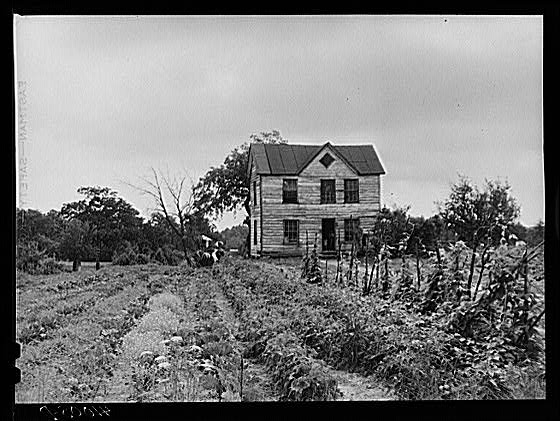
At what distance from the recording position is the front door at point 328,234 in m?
2.65

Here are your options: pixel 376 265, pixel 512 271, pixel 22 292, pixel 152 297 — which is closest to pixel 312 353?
pixel 376 265

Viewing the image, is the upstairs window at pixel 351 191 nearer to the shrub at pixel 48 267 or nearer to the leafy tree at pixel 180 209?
the leafy tree at pixel 180 209

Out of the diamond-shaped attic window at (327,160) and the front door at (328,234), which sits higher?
the diamond-shaped attic window at (327,160)

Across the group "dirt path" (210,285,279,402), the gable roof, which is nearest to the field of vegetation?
"dirt path" (210,285,279,402)

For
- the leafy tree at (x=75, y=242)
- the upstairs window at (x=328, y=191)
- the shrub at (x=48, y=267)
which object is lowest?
the shrub at (x=48, y=267)

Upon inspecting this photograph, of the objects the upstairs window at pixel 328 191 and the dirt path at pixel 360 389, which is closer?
the dirt path at pixel 360 389

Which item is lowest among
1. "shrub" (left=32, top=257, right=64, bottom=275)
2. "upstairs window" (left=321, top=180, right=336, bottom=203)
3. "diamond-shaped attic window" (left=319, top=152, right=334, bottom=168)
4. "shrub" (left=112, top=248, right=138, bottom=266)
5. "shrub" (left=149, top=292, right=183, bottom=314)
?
"shrub" (left=149, top=292, right=183, bottom=314)

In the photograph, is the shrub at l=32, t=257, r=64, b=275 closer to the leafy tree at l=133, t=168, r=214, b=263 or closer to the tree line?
the tree line

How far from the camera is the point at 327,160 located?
2605 millimetres

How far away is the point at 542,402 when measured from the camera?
2.55 meters

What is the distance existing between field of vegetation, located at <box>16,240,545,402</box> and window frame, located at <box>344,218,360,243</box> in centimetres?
16

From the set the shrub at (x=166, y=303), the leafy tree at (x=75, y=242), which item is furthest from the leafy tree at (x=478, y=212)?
the leafy tree at (x=75, y=242)

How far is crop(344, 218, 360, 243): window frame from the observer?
264 centimetres
